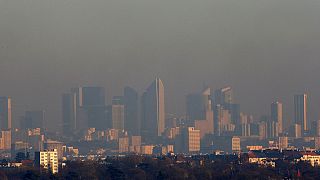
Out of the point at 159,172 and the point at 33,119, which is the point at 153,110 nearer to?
the point at 33,119

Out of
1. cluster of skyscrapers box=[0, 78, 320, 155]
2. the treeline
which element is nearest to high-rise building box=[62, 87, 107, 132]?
cluster of skyscrapers box=[0, 78, 320, 155]

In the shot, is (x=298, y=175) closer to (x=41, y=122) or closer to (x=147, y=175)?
(x=147, y=175)

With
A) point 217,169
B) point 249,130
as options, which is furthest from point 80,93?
point 217,169

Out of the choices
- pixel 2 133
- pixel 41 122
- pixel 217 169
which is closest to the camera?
pixel 217 169

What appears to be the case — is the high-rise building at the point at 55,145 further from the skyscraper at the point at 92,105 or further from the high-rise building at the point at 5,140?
the skyscraper at the point at 92,105

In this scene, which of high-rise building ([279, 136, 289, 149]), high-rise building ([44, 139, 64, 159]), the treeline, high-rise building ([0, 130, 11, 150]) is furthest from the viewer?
high-rise building ([279, 136, 289, 149])

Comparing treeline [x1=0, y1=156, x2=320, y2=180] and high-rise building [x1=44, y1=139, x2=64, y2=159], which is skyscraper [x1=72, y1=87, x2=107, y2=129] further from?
treeline [x1=0, y1=156, x2=320, y2=180]

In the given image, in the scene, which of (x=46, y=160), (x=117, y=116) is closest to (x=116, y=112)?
(x=117, y=116)
